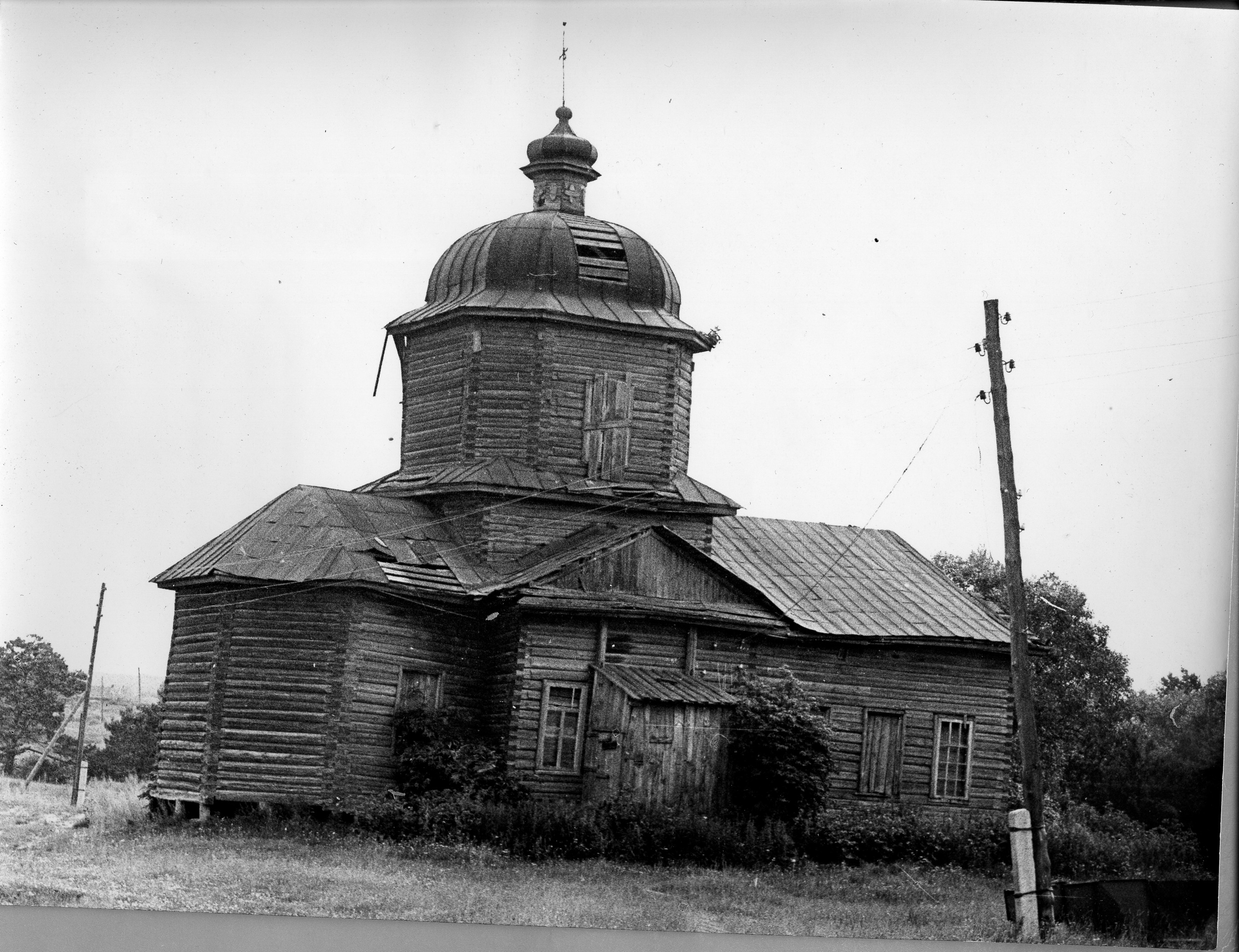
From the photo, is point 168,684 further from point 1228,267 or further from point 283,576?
point 1228,267

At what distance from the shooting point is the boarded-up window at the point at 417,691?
26641 mm

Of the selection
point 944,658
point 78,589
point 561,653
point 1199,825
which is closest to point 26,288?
point 78,589

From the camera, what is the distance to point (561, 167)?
99.9ft

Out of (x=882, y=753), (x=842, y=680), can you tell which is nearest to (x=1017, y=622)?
(x=842, y=680)

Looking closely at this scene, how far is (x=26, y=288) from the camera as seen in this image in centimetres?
2477

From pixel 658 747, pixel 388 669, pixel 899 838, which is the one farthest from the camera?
pixel 899 838

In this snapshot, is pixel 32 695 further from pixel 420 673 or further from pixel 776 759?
pixel 776 759

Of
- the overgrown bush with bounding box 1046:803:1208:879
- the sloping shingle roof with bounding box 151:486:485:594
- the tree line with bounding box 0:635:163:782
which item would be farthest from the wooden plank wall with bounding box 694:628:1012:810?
the tree line with bounding box 0:635:163:782

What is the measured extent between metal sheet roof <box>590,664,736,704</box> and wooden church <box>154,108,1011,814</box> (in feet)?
0.19

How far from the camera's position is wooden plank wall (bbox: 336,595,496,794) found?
26.0 meters

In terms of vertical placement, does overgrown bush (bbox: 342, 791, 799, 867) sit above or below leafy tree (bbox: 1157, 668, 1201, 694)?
below

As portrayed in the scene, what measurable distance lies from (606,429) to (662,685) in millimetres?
4759

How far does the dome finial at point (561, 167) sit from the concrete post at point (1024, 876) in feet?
46.1

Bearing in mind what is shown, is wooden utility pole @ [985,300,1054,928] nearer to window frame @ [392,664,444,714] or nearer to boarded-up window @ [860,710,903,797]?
boarded-up window @ [860,710,903,797]
